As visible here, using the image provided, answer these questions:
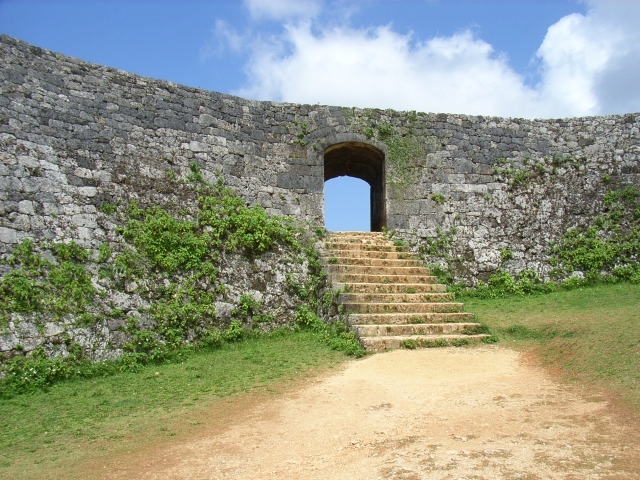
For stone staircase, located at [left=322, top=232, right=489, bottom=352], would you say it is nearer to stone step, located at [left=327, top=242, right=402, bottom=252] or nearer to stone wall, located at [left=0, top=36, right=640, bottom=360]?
stone step, located at [left=327, top=242, right=402, bottom=252]


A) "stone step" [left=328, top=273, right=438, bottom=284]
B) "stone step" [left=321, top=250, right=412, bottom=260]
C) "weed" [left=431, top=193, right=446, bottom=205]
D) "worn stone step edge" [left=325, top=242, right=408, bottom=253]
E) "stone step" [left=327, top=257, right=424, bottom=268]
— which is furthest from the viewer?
"weed" [left=431, top=193, right=446, bottom=205]

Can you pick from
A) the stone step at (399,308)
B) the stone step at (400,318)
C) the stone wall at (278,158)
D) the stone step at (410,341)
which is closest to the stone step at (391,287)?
the stone step at (399,308)

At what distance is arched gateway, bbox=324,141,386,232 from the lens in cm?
1155

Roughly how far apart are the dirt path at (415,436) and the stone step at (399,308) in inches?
84.9

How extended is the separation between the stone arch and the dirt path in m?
6.17

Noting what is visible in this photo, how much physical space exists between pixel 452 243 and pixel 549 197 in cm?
260

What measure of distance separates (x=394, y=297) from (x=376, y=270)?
3.37ft

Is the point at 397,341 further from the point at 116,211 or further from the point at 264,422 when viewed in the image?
the point at 116,211

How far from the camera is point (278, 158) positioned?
10.7m

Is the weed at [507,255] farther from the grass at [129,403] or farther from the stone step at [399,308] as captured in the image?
the grass at [129,403]

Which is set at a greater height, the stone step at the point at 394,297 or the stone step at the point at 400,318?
the stone step at the point at 394,297

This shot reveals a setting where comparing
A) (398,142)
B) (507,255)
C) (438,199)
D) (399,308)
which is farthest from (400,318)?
(398,142)

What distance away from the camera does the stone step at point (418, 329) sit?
7.68 meters

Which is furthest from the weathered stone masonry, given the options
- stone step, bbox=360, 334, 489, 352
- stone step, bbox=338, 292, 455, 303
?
stone step, bbox=360, 334, 489, 352
